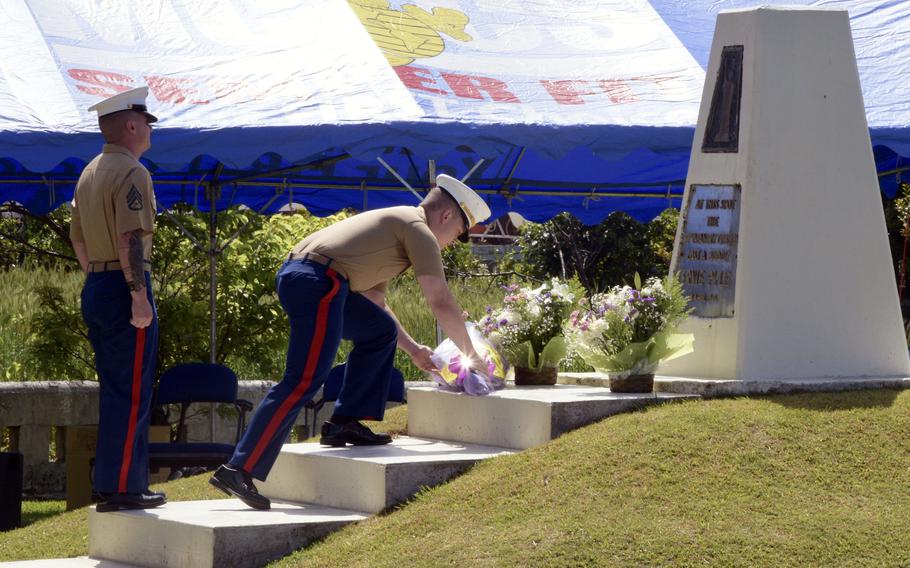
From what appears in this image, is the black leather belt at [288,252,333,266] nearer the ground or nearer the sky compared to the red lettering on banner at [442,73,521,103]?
nearer the ground

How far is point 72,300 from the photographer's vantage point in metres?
11.2

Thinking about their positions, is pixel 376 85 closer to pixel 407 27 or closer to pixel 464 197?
pixel 407 27

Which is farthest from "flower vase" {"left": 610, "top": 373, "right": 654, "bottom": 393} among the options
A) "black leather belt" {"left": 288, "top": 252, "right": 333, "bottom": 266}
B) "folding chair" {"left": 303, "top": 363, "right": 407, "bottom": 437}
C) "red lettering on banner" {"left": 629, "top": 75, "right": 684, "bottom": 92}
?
Answer: "red lettering on banner" {"left": 629, "top": 75, "right": 684, "bottom": 92}

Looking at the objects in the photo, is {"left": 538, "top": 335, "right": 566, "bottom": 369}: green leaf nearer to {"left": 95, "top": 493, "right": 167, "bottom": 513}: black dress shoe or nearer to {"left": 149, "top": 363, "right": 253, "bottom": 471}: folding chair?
{"left": 149, "top": 363, "right": 253, "bottom": 471}: folding chair

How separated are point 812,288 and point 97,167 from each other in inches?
158

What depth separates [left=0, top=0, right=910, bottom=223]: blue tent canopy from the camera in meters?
7.86

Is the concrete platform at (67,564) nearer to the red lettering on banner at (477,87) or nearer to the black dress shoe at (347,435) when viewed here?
the black dress shoe at (347,435)

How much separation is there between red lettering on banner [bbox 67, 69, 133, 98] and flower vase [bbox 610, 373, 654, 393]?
3294mm

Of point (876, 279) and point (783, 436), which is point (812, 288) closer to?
point (876, 279)

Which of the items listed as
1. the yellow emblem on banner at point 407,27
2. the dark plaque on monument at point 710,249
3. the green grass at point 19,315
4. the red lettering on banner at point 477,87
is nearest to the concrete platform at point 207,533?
the dark plaque on monument at point 710,249

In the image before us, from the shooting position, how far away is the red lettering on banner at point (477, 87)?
8.57m

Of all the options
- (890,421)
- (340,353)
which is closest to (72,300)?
(340,353)

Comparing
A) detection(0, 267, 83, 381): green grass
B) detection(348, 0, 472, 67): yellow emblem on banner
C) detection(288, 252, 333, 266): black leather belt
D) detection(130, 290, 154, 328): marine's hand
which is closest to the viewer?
detection(130, 290, 154, 328): marine's hand

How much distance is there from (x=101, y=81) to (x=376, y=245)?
247cm
